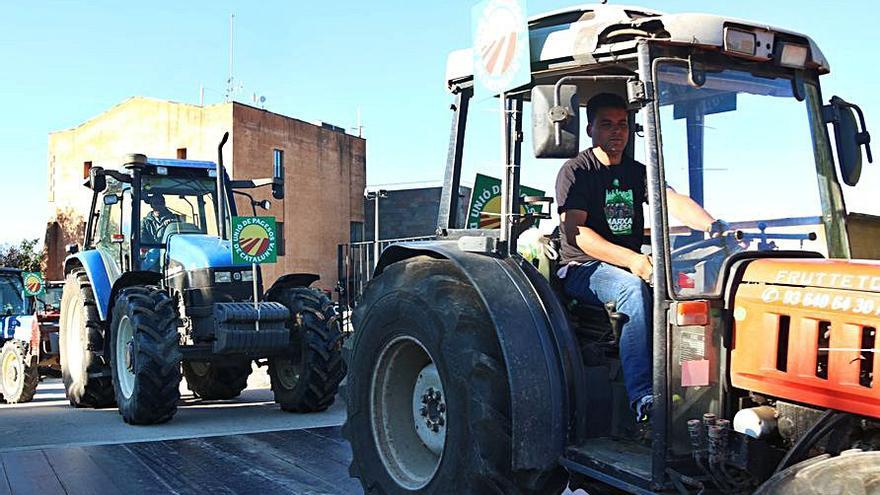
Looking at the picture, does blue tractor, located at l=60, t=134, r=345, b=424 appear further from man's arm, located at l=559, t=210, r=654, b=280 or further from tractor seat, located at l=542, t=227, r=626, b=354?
man's arm, located at l=559, t=210, r=654, b=280

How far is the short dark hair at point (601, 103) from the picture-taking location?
4234 millimetres

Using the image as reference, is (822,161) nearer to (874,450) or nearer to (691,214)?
(691,214)

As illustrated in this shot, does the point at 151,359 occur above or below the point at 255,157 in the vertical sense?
below

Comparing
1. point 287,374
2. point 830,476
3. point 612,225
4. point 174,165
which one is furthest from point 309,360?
point 830,476

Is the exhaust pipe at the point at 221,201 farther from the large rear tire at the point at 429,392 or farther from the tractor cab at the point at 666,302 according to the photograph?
the tractor cab at the point at 666,302

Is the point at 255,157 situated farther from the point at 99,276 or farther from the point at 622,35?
the point at 622,35

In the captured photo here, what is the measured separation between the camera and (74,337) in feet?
36.2

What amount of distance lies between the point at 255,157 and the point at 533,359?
86.1ft

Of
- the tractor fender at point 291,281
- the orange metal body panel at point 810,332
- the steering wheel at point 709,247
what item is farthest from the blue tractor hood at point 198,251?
the orange metal body panel at point 810,332

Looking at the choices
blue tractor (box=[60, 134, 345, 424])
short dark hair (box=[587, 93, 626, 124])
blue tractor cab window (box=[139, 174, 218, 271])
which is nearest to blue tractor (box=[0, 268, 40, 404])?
blue tractor (box=[60, 134, 345, 424])

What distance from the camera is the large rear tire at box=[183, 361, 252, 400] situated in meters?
10.6

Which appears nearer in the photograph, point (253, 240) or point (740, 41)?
point (740, 41)

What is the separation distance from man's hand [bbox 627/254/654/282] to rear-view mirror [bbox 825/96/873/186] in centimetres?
103

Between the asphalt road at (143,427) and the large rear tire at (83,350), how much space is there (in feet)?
0.76
